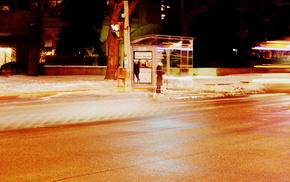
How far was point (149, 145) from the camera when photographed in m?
10.6

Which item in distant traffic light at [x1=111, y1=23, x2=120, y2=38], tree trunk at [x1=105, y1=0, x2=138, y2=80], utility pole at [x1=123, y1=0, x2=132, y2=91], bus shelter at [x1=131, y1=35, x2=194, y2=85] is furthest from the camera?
tree trunk at [x1=105, y1=0, x2=138, y2=80]

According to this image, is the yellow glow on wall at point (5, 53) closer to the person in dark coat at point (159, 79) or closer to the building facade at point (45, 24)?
the building facade at point (45, 24)

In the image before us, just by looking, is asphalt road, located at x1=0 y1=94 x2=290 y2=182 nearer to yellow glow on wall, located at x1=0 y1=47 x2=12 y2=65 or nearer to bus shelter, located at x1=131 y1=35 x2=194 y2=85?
bus shelter, located at x1=131 y1=35 x2=194 y2=85

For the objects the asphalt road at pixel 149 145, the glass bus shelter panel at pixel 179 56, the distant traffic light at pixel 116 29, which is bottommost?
the asphalt road at pixel 149 145

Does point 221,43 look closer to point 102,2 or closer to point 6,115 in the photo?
point 102,2

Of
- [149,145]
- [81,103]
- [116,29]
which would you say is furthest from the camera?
[116,29]

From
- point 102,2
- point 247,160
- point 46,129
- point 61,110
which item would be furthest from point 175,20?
point 247,160

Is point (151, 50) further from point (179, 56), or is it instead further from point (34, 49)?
point (34, 49)

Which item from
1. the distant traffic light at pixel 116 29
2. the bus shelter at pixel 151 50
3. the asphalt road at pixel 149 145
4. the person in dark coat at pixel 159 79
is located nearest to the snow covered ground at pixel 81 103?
the asphalt road at pixel 149 145

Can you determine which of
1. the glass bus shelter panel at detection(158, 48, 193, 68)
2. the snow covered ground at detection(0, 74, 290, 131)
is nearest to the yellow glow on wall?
the snow covered ground at detection(0, 74, 290, 131)

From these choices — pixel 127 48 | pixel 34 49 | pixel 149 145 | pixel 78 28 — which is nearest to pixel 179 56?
pixel 127 48

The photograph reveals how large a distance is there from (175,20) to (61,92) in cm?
2910

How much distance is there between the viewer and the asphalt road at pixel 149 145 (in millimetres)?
8008

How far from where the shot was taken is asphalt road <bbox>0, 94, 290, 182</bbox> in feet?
26.3
